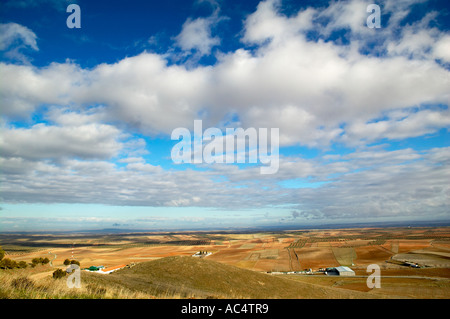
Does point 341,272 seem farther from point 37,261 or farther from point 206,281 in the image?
point 37,261

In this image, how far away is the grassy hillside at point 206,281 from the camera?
2600 centimetres

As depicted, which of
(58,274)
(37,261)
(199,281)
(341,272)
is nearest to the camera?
(58,274)

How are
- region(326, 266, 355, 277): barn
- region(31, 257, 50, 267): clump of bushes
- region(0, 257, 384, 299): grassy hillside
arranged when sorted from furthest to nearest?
1. region(326, 266, 355, 277): barn
2. region(31, 257, 50, 267): clump of bushes
3. region(0, 257, 384, 299): grassy hillside

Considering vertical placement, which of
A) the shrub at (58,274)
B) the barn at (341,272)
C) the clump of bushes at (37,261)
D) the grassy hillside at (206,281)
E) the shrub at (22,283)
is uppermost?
the shrub at (22,283)

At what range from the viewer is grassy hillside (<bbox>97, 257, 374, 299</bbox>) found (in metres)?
26.0

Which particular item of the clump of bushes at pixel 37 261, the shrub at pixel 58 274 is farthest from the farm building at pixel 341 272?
the shrub at pixel 58 274

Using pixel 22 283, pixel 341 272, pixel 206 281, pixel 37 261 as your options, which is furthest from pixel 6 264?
pixel 341 272

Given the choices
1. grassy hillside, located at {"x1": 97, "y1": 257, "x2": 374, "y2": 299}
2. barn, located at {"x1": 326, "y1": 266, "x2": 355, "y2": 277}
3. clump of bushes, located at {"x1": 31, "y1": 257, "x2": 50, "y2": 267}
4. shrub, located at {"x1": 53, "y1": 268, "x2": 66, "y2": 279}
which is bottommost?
barn, located at {"x1": 326, "y1": 266, "x2": 355, "y2": 277}

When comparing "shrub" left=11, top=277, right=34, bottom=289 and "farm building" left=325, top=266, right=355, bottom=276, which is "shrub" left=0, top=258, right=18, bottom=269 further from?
"farm building" left=325, top=266, right=355, bottom=276

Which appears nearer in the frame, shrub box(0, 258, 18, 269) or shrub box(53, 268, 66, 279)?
shrub box(53, 268, 66, 279)

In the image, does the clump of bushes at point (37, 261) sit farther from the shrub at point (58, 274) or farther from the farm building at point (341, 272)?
the farm building at point (341, 272)

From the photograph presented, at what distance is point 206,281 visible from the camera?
1165 inches

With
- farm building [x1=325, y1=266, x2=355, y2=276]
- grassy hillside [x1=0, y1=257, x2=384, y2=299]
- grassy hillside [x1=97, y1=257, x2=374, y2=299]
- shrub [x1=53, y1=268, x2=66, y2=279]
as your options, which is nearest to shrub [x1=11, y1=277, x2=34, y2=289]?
shrub [x1=53, y1=268, x2=66, y2=279]
